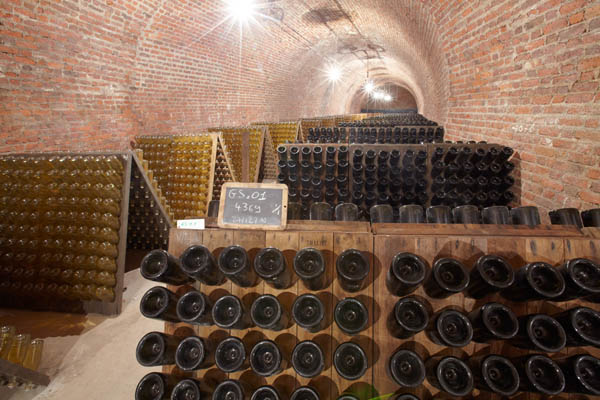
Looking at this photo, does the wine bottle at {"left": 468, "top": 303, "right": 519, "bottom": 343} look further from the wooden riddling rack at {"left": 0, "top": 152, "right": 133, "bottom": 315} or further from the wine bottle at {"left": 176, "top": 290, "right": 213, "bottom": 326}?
the wooden riddling rack at {"left": 0, "top": 152, "right": 133, "bottom": 315}

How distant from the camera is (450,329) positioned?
106 centimetres

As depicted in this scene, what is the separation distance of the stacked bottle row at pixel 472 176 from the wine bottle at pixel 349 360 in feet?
7.68

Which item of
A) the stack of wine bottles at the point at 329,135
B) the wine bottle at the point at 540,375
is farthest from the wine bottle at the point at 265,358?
the stack of wine bottles at the point at 329,135

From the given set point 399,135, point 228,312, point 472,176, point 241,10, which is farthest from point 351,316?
point 241,10

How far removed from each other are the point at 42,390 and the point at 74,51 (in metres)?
4.44

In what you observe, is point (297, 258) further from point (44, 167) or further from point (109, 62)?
point (109, 62)

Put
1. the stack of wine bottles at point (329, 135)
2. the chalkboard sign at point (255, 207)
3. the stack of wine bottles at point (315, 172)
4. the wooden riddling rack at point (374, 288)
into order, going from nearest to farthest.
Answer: the wooden riddling rack at point (374, 288), the chalkboard sign at point (255, 207), the stack of wine bottles at point (315, 172), the stack of wine bottles at point (329, 135)

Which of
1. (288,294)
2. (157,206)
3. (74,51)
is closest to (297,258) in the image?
(288,294)

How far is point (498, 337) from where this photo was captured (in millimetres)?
952

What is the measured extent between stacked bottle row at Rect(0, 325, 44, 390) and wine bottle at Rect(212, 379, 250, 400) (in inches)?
65.6

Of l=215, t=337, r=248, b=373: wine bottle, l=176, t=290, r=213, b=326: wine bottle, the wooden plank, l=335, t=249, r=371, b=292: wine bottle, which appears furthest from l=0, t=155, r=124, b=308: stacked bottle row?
the wooden plank

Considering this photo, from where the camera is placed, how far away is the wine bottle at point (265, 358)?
40.7 inches

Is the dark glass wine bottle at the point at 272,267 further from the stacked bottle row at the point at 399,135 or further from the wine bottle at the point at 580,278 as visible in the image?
the stacked bottle row at the point at 399,135

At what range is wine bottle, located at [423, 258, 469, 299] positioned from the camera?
1.00 meters
